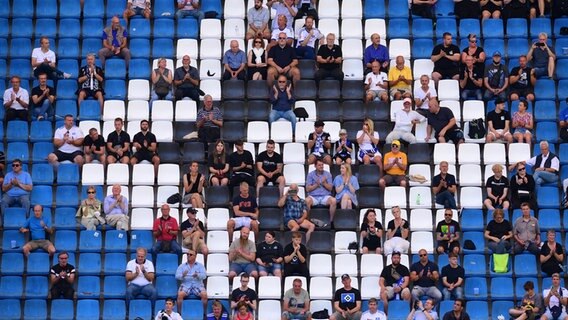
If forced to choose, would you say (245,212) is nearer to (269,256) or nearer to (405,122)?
(269,256)

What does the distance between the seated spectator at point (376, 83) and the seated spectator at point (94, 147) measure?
5.39 m

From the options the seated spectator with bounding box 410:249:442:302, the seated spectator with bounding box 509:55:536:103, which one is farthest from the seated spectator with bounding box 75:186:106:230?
the seated spectator with bounding box 509:55:536:103

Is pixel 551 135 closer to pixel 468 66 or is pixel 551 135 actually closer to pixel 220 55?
pixel 468 66

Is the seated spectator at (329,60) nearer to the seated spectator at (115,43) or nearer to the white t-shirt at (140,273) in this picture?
the seated spectator at (115,43)

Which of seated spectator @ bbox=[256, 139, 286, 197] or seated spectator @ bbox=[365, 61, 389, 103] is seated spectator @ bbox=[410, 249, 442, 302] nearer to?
seated spectator @ bbox=[256, 139, 286, 197]

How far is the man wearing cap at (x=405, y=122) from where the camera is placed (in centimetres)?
3008

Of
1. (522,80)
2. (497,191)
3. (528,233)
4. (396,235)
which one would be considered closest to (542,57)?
(522,80)

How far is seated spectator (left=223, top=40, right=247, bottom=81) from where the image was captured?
3114 centimetres

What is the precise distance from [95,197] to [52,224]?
3.16 feet

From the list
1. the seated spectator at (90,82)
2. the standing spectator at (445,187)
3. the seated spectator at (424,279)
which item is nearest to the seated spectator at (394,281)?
the seated spectator at (424,279)

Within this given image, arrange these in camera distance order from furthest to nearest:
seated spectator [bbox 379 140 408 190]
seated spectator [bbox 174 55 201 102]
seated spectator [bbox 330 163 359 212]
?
seated spectator [bbox 174 55 201 102] → seated spectator [bbox 379 140 408 190] → seated spectator [bbox 330 163 359 212]

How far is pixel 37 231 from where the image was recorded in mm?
28672

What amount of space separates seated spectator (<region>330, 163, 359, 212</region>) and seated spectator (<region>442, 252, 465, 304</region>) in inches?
91.4

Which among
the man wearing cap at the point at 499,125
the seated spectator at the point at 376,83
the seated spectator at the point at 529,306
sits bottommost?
the seated spectator at the point at 529,306
